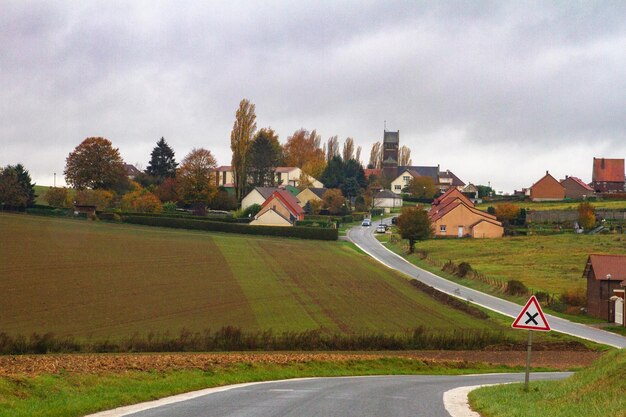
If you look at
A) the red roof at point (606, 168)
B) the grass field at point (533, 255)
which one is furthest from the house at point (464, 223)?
the red roof at point (606, 168)

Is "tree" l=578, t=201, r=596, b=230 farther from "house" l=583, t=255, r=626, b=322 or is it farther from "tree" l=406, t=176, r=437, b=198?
"tree" l=406, t=176, r=437, b=198

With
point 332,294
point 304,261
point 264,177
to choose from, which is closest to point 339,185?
point 264,177

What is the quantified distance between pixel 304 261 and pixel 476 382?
48.3 m

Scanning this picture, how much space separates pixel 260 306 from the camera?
1940 inches

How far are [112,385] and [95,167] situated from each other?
124980 millimetres

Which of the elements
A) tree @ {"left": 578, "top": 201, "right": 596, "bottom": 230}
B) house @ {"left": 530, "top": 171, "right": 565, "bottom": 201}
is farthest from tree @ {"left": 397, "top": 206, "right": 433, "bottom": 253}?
house @ {"left": 530, "top": 171, "right": 565, "bottom": 201}

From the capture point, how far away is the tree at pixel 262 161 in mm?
151500

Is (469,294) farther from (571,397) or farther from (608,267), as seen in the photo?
(571,397)

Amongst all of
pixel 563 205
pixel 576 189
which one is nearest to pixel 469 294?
pixel 563 205

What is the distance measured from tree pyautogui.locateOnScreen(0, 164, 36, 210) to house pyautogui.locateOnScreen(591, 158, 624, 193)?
117689mm

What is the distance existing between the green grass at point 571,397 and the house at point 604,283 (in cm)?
3761

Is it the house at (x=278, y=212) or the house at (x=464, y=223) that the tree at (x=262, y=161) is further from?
the house at (x=464, y=223)

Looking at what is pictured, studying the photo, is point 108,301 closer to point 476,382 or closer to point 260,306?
point 260,306

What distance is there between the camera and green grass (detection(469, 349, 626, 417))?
16016mm
